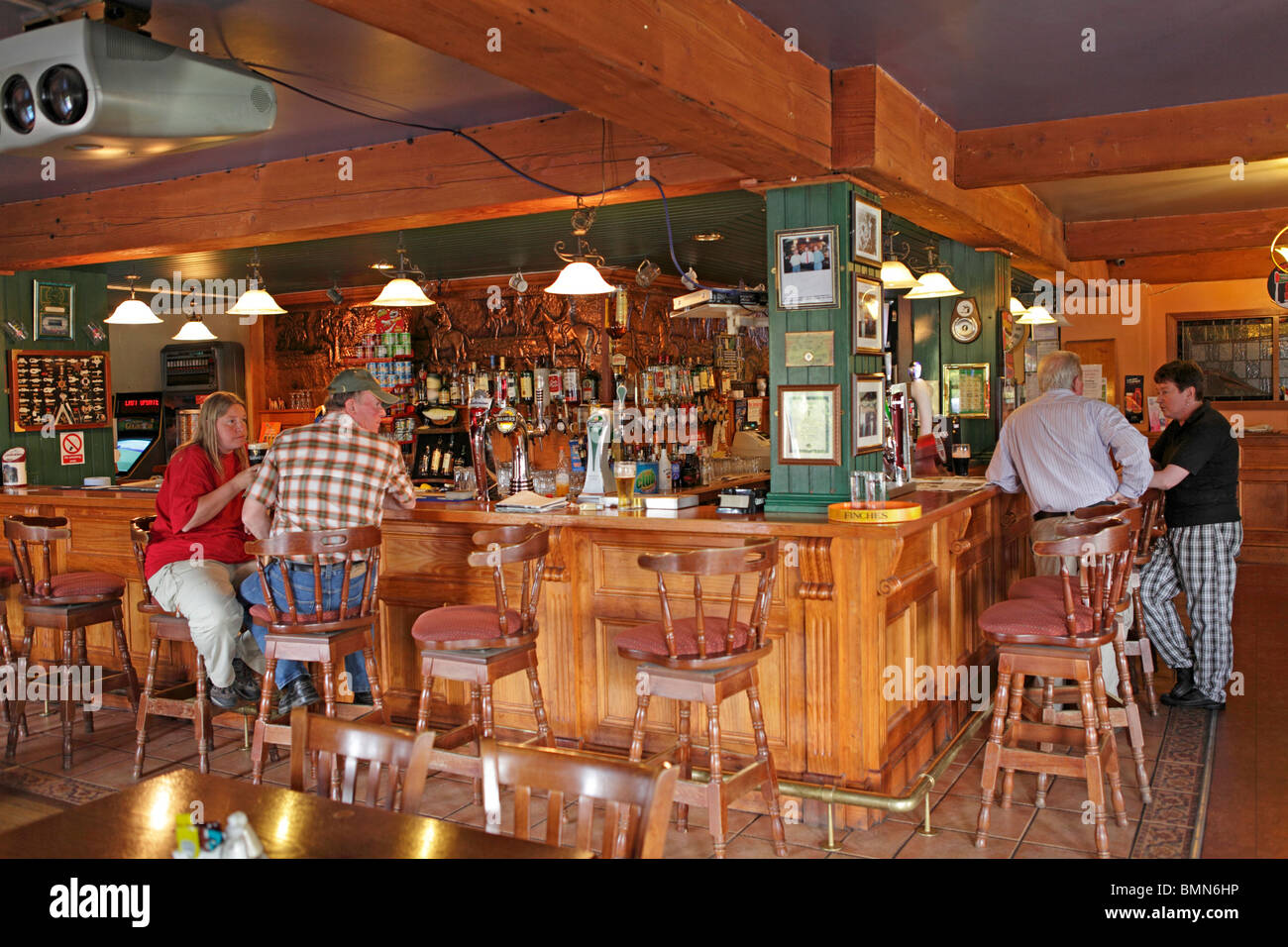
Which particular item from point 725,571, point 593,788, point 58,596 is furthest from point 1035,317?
point 593,788

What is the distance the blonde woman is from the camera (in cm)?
454

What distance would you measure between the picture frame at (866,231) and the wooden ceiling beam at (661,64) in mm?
298

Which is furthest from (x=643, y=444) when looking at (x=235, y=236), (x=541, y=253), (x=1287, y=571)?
(x=1287, y=571)

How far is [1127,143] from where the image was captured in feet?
17.2

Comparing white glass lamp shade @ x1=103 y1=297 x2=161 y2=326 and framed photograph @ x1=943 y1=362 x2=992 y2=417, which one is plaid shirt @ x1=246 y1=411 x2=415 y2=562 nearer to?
white glass lamp shade @ x1=103 y1=297 x2=161 y2=326

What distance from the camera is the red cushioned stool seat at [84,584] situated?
16.0ft

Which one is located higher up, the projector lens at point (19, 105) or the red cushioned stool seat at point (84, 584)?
the projector lens at point (19, 105)

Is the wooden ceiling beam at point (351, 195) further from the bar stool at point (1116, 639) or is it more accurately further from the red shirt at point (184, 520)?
the bar stool at point (1116, 639)

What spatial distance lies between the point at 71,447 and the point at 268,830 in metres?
6.11

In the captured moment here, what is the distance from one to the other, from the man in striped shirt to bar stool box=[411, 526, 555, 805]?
232 cm

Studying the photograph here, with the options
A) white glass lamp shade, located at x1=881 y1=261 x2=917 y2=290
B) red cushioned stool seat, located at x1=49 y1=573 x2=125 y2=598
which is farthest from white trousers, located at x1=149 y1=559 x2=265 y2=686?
white glass lamp shade, located at x1=881 y1=261 x2=917 y2=290

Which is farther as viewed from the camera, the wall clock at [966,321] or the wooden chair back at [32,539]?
the wall clock at [966,321]

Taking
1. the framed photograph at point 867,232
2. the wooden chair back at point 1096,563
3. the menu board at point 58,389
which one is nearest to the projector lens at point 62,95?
the framed photograph at point 867,232
